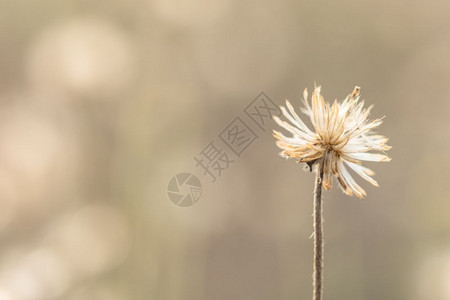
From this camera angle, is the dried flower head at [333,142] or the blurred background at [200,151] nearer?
the dried flower head at [333,142]

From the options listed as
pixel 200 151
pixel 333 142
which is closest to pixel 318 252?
pixel 333 142

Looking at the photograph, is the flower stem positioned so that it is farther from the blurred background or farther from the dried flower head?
the blurred background

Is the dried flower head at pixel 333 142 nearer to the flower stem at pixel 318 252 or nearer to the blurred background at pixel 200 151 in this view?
the flower stem at pixel 318 252

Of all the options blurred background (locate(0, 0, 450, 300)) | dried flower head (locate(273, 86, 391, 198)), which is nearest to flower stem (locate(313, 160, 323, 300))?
dried flower head (locate(273, 86, 391, 198))

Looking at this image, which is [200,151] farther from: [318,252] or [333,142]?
[318,252]

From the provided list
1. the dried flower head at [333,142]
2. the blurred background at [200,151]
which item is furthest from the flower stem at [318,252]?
the blurred background at [200,151]

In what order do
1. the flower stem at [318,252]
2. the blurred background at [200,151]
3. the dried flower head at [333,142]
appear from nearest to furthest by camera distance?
the flower stem at [318,252]
the dried flower head at [333,142]
the blurred background at [200,151]

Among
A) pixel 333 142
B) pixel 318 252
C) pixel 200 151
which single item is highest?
pixel 200 151
